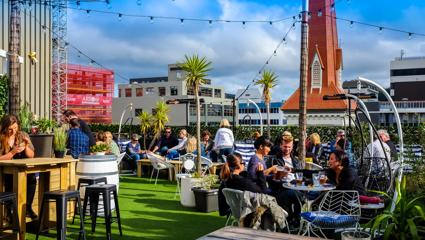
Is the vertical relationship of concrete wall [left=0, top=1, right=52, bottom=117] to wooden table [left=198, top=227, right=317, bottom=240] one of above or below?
above

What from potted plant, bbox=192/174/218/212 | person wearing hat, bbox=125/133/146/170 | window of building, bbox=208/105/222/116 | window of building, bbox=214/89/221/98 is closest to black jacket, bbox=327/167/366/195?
potted plant, bbox=192/174/218/212

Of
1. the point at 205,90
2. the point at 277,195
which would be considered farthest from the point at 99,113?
the point at 277,195

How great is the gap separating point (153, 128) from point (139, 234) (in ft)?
49.1

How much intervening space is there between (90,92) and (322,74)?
4856 cm

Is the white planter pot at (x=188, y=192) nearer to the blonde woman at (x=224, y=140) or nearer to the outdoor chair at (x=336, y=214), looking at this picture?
the outdoor chair at (x=336, y=214)

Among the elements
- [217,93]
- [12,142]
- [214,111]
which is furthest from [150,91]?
[12,142]

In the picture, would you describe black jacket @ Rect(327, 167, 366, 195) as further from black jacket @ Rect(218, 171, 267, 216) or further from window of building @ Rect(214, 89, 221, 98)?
window of building @ Rect(214, 89, 221, 98)

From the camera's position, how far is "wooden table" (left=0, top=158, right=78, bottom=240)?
14.8 feet

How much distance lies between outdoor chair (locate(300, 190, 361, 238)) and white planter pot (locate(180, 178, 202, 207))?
2378 millimetres

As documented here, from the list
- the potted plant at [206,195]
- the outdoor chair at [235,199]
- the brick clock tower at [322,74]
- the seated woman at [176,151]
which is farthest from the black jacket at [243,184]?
the brick clock tower at [322,74]

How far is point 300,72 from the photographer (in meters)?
8.27

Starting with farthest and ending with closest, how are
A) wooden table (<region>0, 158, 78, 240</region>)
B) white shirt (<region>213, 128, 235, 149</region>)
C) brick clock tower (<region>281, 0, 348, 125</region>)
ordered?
1. brick clock tower (<region>281, 0, 348, 125</region>)
2. white shirt (<region>213, 128, 235, 149</region>)
3. wooden table (<region>0, 158, 78, 240</region>)

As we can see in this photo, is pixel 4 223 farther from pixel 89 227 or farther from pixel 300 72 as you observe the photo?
pixel 300 72

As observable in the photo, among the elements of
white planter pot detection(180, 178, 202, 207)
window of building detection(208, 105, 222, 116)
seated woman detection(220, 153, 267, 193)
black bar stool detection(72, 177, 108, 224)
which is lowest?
white planter pot detection(180, 178, 202, 207)
